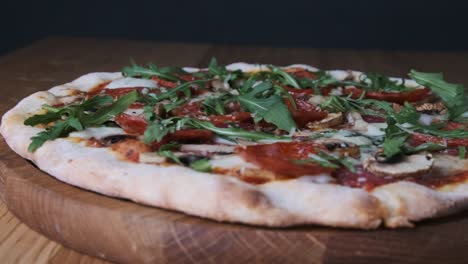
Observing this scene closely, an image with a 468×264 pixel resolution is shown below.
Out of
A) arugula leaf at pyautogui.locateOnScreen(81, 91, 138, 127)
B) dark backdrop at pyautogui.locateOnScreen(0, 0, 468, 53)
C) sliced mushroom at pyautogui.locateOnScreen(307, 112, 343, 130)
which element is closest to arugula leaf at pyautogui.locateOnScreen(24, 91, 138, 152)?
arugula leaf at pyautogui.locateOnScreen(81, 91, 138, 127)

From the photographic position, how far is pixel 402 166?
2.17m

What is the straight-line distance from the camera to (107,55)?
16.4 feet

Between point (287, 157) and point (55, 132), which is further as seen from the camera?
point (55, 132)

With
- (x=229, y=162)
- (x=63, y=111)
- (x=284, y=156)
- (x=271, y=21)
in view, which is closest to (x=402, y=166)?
(x=284, y=156)

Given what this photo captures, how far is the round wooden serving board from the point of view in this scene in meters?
1.88

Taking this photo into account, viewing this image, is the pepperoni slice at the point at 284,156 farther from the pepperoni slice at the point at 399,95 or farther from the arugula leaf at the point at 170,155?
the pepperoni slice at the point at 399,95

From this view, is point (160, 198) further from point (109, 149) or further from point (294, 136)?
point (294, 136)

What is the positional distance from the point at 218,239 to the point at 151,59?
310 centimetres

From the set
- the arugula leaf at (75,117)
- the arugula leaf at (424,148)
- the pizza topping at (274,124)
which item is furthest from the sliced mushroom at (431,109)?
the arugula leaf at (75,117)

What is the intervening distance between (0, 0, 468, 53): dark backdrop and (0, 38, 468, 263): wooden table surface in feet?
4.97

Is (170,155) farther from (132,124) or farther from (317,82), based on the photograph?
(317,82)

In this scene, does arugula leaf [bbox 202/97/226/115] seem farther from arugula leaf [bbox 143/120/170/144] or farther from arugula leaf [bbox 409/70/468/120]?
arugula leaf [bbox 409/70/468/120]

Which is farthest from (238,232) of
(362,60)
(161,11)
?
(161,11)

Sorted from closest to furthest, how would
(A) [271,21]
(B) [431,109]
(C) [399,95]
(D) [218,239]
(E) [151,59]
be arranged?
(D) [218,239], (B) [431,109], (C) [399,95], (E) [151,59], (A) [271,21]
